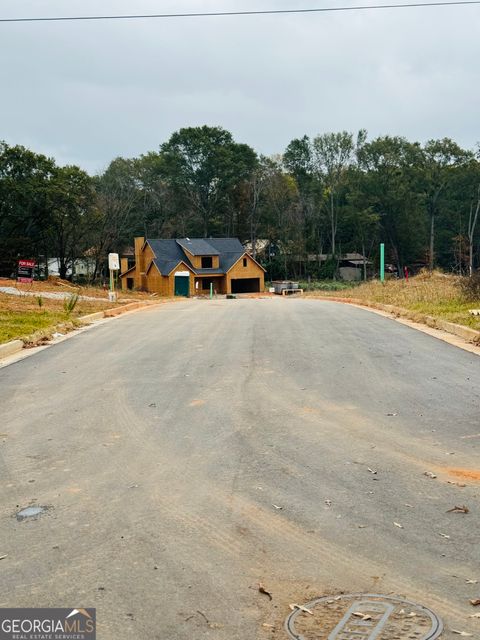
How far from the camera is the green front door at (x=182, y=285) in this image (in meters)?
67.4

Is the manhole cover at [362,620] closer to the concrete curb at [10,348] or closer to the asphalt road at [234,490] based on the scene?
the asphalt road at [234,490]

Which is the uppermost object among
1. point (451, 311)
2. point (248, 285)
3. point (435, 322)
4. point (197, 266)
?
point (197, 266)

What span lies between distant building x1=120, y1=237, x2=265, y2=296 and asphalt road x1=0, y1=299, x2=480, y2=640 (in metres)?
58.5

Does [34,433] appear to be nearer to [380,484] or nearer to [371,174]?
[380,484]

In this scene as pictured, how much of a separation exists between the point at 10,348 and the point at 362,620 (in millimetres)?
11488

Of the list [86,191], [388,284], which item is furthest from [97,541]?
[86,191]

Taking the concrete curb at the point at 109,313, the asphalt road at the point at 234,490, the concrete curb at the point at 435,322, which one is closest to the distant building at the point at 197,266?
the concrete curb at the point at 109,313

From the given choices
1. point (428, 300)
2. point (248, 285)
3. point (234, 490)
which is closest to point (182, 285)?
point (248, 285)

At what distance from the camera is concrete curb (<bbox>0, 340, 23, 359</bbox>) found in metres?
13.5

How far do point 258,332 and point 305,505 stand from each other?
10912 millimetres

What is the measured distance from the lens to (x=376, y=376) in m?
10.4

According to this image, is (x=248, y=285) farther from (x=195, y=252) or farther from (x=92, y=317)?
(x=92, y=317)

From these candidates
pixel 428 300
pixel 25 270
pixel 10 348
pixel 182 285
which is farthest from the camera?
pixel 182 285

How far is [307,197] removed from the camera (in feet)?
294
